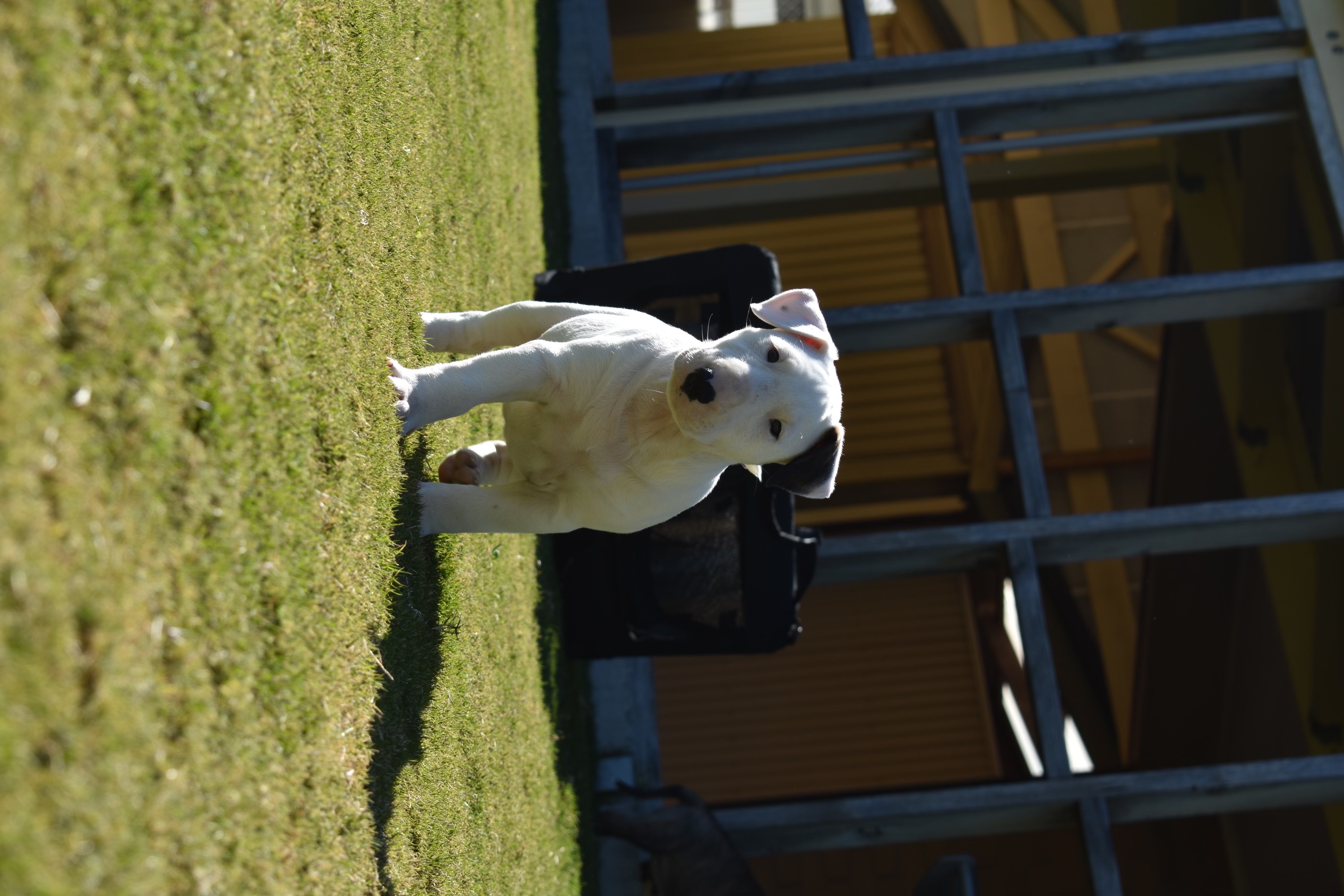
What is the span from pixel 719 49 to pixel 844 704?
7.77 metres

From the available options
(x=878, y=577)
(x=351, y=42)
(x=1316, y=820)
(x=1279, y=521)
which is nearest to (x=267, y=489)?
(x=351, y=42)

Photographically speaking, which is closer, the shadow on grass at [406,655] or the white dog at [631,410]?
the shadow on grass at [406,655]

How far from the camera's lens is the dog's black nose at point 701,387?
2984 mm

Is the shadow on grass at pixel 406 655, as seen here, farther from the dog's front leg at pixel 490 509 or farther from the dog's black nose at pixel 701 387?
the dog's black nose at pixel 701 387

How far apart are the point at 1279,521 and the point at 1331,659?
7.10ft

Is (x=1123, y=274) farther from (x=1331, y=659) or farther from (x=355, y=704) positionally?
(x=355, y=704)

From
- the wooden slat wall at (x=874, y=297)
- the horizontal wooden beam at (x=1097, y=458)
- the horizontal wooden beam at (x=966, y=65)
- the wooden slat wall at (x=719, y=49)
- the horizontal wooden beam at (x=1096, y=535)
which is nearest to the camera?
the horizontal wooden beam at (x=1096, y=535)

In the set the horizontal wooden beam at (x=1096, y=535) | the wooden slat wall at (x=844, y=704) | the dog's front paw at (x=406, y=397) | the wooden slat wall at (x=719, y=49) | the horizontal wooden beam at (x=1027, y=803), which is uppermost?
the wooden slat wall at (x=719, y=49)

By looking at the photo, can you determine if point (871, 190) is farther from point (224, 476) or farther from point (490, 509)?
point (224, 476)

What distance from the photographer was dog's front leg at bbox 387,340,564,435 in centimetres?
312

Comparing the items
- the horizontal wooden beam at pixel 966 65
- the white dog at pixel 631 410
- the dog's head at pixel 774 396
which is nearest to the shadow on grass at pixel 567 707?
the white dog at pixel 631 410

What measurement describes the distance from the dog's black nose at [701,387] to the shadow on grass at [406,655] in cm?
92

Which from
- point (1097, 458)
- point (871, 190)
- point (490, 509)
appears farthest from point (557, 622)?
point (1097, 458)

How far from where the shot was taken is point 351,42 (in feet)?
11.4
